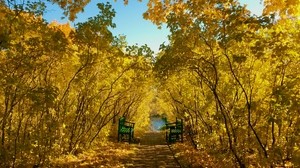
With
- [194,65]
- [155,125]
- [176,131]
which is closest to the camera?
[194,65]

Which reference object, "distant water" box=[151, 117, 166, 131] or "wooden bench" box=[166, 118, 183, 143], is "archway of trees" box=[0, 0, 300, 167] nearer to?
"wooden bench" box=[166, 118, 183, 143]

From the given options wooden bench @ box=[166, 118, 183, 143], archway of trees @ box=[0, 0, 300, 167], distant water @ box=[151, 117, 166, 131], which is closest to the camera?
archway of trees @ box=[0, 0, 300, 167]

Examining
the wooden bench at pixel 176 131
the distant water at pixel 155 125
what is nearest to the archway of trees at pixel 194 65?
the wooden bench at pixel 176 131

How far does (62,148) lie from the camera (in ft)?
46.3

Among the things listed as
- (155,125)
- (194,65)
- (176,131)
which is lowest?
(176,131)

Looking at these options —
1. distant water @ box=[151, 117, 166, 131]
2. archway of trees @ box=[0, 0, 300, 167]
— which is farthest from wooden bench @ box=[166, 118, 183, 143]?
distant water @ box=[151, 117, 166, 131]

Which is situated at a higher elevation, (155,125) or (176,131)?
(155,125)

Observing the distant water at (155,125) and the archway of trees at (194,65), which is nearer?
the archway of trees at (194,65)

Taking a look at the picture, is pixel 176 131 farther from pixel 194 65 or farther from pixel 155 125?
pixel 155 125

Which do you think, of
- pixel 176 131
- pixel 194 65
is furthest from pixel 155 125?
pixel 194 65

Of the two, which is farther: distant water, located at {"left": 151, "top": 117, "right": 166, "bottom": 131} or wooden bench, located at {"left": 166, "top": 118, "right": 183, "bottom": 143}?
distant water, located at {"left": 151, "top": 117, "right": 166, "bottom": 131}

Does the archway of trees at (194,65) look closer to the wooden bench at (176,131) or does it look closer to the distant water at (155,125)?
the wooden bench at (176,131)

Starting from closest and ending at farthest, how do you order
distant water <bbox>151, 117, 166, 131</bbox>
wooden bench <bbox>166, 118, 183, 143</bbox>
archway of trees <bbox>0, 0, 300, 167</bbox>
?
archway of trees <bbox>0, 0, 300, 167</bbox> < wooden bench <bbox>166, 118, 183, 143</bbox> < distant water <bbox>151, 117, 166, 131</bbox>

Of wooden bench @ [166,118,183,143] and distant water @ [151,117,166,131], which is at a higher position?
distant water @ [151,117,166,131]
